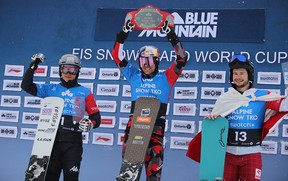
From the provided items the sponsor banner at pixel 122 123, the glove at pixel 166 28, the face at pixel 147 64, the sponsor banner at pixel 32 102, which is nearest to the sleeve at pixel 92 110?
the face at pixel 147 64

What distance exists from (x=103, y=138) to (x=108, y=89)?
66 cm

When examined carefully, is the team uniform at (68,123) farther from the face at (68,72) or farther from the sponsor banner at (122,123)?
the sponsor banner at (122,123)

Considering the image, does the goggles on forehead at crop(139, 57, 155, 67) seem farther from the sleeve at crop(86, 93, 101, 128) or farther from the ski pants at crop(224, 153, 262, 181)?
the ski pants at crop(224, 153, 262, 181)

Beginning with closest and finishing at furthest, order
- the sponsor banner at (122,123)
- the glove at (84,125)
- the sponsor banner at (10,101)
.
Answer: the glove at (84,125), the sponsor banner at (122,123), the sponsor banner at (10,101)

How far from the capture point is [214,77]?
6539mm

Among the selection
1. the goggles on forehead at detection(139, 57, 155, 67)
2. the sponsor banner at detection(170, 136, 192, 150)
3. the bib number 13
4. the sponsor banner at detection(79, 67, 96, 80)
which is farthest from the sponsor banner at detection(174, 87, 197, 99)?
the bib number 13

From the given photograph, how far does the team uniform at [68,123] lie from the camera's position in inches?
188

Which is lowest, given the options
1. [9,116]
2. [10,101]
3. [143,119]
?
[9,116]

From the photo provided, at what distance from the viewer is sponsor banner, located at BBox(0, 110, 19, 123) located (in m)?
7.22

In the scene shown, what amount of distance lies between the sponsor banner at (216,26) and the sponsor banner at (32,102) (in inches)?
61.4

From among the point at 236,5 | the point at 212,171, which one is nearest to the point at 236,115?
the point at 212,171

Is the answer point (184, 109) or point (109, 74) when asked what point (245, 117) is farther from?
point (109, 74)

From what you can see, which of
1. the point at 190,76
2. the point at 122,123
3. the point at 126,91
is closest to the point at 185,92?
the point at 190,76

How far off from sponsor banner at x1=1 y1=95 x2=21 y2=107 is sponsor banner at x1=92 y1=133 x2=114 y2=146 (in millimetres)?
1240
